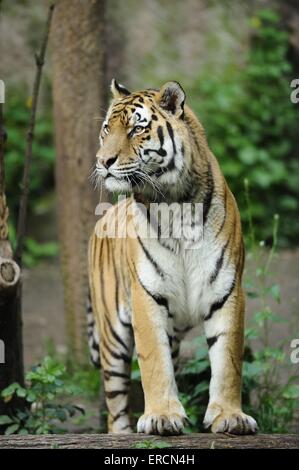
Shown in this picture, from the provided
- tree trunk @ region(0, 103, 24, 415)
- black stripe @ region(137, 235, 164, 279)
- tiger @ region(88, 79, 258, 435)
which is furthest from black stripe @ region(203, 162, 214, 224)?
tree trunk @ region(0, 103, 24, 415)

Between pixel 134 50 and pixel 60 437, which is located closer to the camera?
pixel 60 437

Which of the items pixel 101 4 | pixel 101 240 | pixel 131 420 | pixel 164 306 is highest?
pixel 101 4

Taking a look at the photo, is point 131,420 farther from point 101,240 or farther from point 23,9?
point 23,9

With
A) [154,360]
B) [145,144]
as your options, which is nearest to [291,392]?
[154,360]

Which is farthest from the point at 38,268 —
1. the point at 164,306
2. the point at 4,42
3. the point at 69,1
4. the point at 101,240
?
the point at 164,306

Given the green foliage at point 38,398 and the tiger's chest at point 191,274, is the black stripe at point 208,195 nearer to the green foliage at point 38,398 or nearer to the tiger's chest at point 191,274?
the tiger's chest at point 191,274

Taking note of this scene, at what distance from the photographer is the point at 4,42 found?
12.7 meters

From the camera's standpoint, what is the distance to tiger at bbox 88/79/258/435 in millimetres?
4832

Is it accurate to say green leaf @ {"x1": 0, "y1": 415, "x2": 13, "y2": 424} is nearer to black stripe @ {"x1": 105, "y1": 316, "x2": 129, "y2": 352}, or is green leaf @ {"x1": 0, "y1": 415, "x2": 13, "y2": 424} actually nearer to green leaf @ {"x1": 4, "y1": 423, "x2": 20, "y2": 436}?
green leaf @ {"x1": 4, "y1": 423, "x2": 20, "y2": 436}

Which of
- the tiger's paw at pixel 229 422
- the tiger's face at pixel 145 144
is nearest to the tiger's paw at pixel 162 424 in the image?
the tiger's paw at pixel 229 422

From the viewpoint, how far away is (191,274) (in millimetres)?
4988

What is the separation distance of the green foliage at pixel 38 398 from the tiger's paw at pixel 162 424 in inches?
31.6

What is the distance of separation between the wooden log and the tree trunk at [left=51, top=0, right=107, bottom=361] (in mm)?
2981
